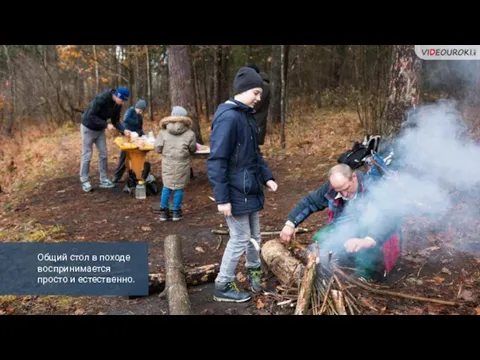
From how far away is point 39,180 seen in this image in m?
10.1

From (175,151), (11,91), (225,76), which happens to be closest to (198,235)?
(175,151)

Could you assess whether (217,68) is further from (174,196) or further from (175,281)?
(175,281)

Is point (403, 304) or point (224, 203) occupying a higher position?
point (224, 203)

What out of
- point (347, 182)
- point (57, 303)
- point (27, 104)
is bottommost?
point (57, 303)

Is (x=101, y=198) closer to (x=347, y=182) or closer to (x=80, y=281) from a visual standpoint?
(x=80, y=281)

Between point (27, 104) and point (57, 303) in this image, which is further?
point (27, 104)

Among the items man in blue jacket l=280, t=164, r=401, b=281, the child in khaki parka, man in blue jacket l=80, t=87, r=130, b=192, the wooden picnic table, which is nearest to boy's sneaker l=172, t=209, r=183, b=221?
the child in khaki parka

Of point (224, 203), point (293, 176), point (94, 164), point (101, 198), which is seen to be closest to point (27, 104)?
point (94, 164)

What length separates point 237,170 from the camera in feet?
12.5

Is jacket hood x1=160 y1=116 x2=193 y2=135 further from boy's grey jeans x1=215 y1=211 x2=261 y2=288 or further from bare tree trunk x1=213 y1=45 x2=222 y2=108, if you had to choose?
bare tree trunk x1=213 y1=45 x2=222 y2=108

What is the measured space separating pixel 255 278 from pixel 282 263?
32 cm

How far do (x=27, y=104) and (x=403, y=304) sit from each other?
2045 cm

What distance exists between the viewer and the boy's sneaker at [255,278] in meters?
4.20
